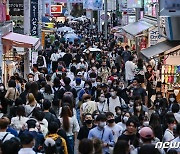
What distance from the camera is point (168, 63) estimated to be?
889 inches

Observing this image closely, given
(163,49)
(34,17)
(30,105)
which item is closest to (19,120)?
(30,105)

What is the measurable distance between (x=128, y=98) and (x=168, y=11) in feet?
7.92

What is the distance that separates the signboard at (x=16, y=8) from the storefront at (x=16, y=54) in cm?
720

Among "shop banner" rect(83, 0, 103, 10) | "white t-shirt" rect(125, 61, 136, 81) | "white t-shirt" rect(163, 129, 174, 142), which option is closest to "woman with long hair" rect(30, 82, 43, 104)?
"white t-shirt" rect(163, 129, 174, 142)

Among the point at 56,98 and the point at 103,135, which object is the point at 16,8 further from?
the point at 103,135

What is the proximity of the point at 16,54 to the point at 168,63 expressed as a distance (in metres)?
8.04

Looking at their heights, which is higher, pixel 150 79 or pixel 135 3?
pixel 135 3

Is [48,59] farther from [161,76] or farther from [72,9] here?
[72,9]

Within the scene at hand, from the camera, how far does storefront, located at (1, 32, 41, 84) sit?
74.0 feet

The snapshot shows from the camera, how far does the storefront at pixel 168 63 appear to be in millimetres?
21203

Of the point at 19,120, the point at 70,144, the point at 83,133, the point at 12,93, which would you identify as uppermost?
the point at 19,120

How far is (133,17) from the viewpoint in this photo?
4041 centimetres

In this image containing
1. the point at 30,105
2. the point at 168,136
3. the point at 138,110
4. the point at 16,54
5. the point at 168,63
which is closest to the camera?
the point at 168,136

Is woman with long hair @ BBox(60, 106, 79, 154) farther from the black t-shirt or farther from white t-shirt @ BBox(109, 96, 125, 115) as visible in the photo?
white t-shirt @ BBox(109, 96, 125, 115)
